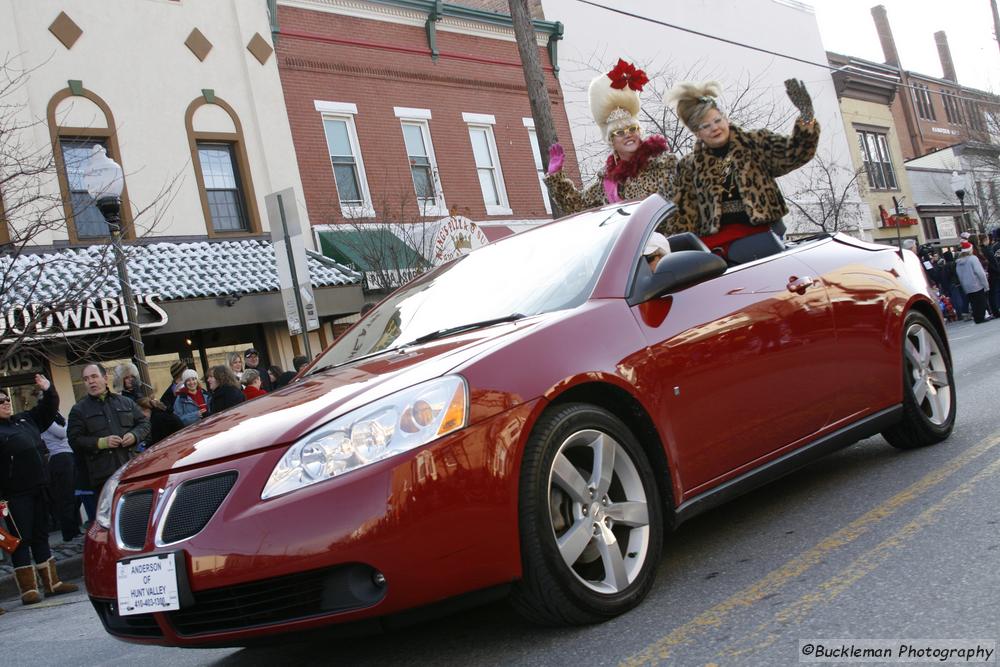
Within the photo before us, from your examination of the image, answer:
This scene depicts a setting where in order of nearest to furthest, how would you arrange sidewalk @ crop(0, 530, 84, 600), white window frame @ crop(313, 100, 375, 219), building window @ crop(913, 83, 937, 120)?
sidewalk @ crop(0, 530, 84, 600), white window frame @ crop(313, 100, 375, 219), building window @ crop(913, 83, 937, 120)

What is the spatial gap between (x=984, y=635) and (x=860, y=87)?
125 feet

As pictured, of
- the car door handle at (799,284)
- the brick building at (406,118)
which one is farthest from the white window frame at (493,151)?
the car door handle at (799,284)

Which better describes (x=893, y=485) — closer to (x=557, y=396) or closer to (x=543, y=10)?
(x=557, y=396)

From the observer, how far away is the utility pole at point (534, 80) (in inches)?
526

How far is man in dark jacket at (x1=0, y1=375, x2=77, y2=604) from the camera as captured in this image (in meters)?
7.86

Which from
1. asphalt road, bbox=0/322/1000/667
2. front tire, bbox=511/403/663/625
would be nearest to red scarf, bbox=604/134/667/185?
asphalt road, bbox=0/322/1000/667

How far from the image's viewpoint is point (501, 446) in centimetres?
319

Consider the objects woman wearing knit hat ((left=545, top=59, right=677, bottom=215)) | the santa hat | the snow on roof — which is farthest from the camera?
the snow on roof

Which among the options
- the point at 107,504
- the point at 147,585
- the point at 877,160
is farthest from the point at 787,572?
the point at 877,160

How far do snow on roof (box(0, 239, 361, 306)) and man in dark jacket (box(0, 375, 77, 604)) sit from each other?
4587 mm

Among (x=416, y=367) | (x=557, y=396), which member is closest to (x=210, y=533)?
(x=416, y=367)

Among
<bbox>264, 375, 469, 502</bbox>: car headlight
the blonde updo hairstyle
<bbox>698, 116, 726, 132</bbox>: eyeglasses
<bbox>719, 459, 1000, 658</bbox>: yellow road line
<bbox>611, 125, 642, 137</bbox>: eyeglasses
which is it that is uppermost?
<bbox>611, 125, 642, 137</bbox>: eyeglasses

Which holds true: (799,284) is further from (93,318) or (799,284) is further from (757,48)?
(757,48)

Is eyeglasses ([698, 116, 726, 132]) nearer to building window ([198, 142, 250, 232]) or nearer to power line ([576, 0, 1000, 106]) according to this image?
building window ([198, 142, 250, 232])
